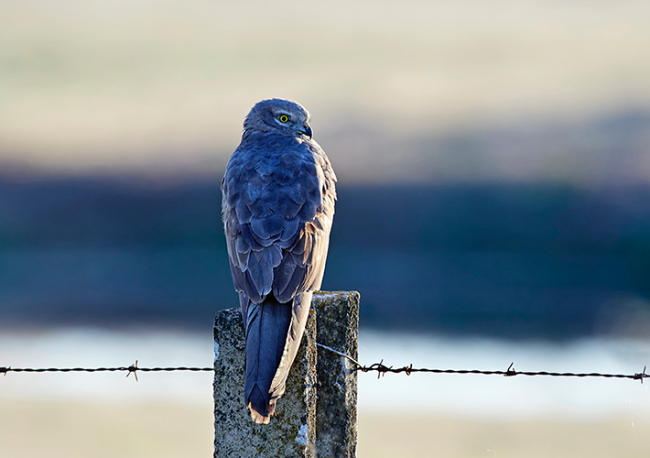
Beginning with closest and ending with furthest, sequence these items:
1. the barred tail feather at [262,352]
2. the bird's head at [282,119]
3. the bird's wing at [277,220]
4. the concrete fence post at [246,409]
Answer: the barred tail feather at [262,352]
the concrete fence post at [246,409]
the bird's wing at [277,220]
the bird's head at [282,119]

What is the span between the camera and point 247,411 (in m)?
2.92

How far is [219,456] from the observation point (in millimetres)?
2959

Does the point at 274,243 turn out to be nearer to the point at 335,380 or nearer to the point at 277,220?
the point at 277,220

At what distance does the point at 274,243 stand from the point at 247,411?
1044 millimetres

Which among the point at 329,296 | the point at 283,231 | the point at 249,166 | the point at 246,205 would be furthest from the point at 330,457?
the point at 249,166

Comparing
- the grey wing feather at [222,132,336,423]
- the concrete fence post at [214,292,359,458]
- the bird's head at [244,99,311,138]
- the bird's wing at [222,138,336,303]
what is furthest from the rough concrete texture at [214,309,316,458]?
the bird's head at [244,99,311,138]

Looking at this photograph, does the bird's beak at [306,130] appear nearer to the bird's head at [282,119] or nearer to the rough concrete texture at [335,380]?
the bird's head at [282,119]

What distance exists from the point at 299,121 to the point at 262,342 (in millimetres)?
3172

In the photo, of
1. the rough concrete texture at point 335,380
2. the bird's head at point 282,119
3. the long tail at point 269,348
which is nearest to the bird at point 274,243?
the long tail at point 269,348

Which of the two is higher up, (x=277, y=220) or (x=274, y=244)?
(x=277, y=220)

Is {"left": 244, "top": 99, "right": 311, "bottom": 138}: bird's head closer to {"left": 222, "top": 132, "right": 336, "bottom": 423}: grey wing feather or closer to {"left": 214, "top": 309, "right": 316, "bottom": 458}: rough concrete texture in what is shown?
{"left": 222, "top": 132, "right": 336, "bottom": 423}: grey wing feather

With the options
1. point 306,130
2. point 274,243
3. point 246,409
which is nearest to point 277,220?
point 274,243

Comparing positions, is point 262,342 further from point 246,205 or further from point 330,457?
point 246,205

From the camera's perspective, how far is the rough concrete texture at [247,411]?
115 inches
